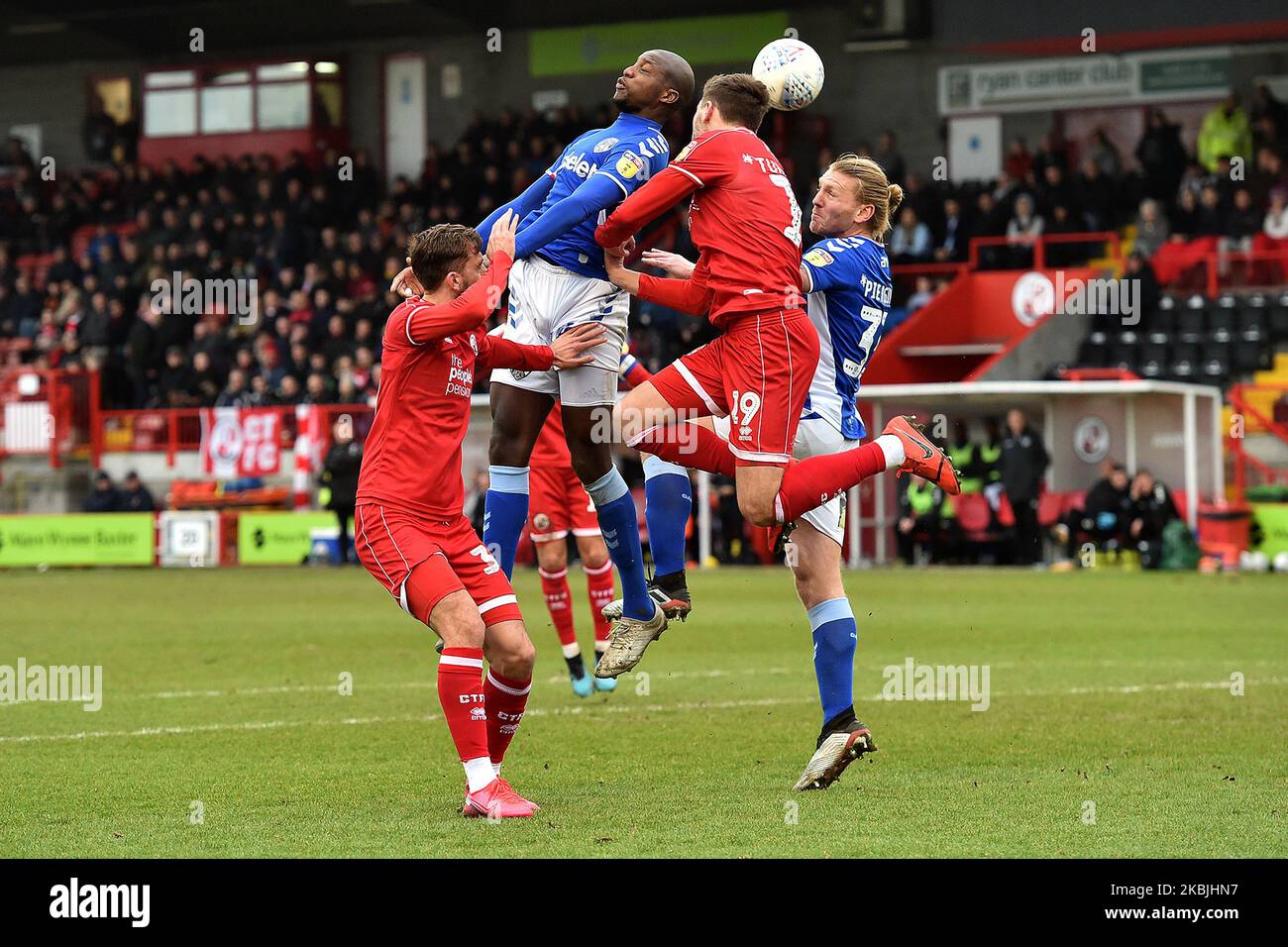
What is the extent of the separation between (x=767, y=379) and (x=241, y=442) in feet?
74.9

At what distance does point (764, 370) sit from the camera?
734 centimetres

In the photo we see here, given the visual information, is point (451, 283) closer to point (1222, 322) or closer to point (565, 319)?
point (565, 319)

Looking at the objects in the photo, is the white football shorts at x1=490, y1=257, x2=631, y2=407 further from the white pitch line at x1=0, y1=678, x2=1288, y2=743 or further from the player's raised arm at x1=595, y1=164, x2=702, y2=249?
the white pitch line at x1=0, y1=678, x2=1288, y2=743

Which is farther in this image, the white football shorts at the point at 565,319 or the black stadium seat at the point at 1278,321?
the black stadium seat at the point at 1278,321

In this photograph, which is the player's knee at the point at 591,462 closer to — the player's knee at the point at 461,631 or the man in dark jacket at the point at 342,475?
the player's knee at the point at 461,631

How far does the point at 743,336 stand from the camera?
24.2 ft

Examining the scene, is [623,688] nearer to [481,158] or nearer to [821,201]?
[821,201]

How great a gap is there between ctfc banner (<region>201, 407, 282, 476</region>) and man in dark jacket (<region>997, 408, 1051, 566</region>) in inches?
467

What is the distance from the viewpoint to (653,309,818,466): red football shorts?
7.32m

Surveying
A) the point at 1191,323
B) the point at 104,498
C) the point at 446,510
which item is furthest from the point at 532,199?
the point at 104,498

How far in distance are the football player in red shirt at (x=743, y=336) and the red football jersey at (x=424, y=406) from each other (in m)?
0.90

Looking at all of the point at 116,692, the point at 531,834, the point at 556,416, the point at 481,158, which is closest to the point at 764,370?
the point at 531,834

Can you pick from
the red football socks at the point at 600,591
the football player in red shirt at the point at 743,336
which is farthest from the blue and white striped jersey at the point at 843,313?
the red football socks at the point at 600,591

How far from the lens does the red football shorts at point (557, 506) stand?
35.0ft
